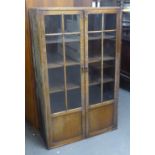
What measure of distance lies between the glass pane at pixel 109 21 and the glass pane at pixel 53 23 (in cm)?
50

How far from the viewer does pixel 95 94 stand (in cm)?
227

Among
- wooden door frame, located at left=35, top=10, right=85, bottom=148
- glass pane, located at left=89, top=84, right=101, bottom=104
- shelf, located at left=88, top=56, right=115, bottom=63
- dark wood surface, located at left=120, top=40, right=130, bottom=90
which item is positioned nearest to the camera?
wooden door frame, located at left=35, top=10, right=85, bottom=148

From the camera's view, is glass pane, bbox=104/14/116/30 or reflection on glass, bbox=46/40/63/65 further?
glass pane, bbox=104/14/116/30

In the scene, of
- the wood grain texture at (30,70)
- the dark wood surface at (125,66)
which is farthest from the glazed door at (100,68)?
the dark wood surface at (125,66)

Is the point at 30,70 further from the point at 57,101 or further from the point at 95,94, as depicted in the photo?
the point at 95,94

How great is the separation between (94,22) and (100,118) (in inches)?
43.0

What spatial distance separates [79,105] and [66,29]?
82 cm

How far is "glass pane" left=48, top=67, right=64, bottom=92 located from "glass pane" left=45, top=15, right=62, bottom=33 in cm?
38

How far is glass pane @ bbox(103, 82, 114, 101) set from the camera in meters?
2.31

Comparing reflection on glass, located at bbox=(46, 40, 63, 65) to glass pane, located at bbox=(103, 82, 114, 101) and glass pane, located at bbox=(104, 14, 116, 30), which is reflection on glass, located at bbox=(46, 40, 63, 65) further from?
glass pane, located at bbox=(103, 82, 114, 101)

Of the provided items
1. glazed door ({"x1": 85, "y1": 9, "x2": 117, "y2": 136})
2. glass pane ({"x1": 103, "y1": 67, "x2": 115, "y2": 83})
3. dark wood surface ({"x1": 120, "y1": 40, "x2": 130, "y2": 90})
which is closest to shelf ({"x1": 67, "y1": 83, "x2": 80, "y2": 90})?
glazed door ({"x1": 85, "y1": 9, "x2": 117, "y2": 136})

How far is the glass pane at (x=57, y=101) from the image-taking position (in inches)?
80.9

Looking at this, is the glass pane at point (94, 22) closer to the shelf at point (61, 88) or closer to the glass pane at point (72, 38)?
the glass pane at point (72, 38)
